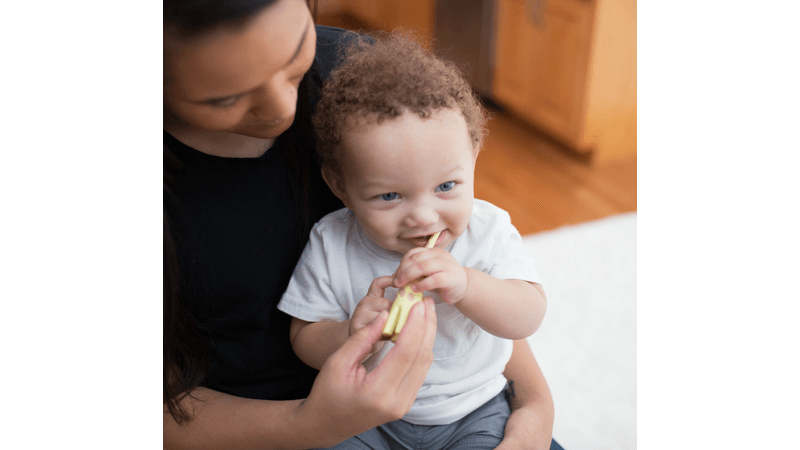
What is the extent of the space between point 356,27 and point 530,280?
41 cm

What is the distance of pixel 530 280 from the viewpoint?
29.5 inches

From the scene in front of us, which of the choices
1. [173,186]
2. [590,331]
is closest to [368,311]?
[173,186]

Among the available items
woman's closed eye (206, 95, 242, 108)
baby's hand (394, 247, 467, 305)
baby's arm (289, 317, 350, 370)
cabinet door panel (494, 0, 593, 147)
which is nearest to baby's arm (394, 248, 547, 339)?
baby's hand (394, 247, 467, 305)

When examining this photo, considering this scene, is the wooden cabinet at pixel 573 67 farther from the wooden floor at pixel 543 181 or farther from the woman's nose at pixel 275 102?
the woman's nose at pixel 275 102

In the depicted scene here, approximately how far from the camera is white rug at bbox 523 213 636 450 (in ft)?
3.40

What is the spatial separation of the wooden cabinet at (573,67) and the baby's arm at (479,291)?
1.08 feet

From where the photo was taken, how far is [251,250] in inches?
29.6

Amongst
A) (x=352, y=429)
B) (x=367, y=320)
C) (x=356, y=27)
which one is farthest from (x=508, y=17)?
(x=352, y=429)

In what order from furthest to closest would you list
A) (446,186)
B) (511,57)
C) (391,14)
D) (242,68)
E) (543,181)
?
(543,181), (511,57), (391,14), (446,186), (242,68)

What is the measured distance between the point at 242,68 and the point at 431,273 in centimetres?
28

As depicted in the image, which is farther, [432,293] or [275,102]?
[432,293]

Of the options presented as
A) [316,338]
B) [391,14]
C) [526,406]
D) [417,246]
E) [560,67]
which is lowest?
[526,406]

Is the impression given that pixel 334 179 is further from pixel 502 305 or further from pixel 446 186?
pixel 502 305
